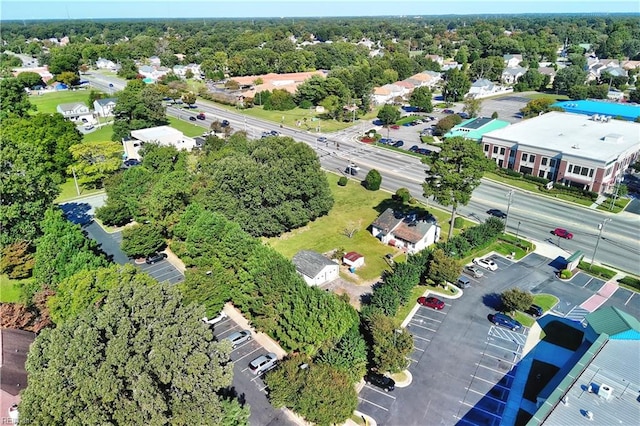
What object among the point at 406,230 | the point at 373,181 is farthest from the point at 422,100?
the point at 406,230

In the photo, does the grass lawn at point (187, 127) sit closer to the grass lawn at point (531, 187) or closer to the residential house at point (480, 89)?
the grass lawn at point (531, 187)

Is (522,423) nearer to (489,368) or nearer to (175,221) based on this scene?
(489,368)

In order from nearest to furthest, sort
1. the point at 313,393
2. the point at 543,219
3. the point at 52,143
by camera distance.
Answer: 1. the point at 313,393
2. the point at 543,219
3. the point at 52,143

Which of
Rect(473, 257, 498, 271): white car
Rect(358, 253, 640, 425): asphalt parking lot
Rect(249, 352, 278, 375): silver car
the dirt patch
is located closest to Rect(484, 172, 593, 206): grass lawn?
Rect(358, 253, 640, 425): asphalt parking lot

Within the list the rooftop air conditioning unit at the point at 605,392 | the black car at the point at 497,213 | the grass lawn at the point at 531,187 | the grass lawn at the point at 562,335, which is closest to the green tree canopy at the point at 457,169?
the black car at the point at 497,213

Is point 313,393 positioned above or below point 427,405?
above

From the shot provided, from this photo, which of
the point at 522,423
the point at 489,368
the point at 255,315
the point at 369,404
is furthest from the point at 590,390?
the point at 255,315
